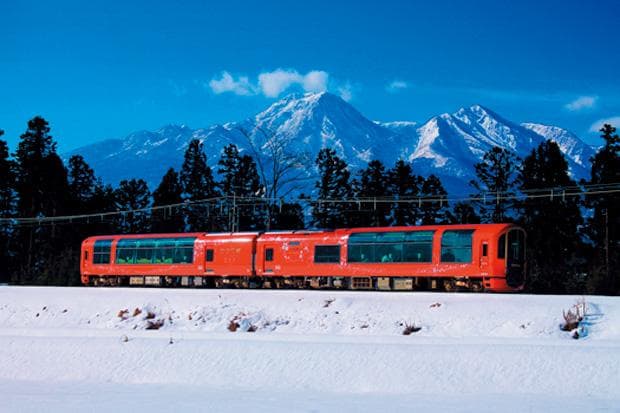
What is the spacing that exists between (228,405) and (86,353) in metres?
5.20

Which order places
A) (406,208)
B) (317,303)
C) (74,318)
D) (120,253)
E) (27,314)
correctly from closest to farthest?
(317,303) → (74,318) → (27,314) → (120,253) → (406,208)

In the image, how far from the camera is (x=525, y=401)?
1127 centimetres

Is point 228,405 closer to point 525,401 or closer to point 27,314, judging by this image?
point 525,401

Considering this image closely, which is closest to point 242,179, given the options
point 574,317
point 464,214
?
point 464,214

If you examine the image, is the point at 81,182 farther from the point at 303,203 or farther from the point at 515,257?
the point at 515,257

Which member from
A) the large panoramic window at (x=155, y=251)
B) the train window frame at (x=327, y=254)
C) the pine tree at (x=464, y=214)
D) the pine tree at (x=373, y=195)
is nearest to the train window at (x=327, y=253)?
the train window frame at (x=327, y=254)

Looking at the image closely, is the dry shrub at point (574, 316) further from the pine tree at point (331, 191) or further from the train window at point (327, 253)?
the pine tree at point (331, 191)

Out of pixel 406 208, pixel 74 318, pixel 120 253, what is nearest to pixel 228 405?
pixel 74 318

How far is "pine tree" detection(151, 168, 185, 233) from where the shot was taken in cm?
7106

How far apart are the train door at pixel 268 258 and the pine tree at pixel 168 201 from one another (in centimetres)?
3368

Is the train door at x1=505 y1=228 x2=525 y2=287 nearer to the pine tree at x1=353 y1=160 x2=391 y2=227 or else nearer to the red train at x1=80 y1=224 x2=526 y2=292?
the red train at x1=80 y1=224 x2=526 y2=292

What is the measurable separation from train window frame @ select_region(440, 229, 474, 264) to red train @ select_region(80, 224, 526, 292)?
0.13 feet

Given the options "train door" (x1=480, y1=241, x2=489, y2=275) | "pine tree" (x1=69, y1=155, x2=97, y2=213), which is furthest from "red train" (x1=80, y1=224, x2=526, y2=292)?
"pine tree" (x1=69, y1=155, x2=97, y2=213)

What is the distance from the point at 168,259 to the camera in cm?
4041
